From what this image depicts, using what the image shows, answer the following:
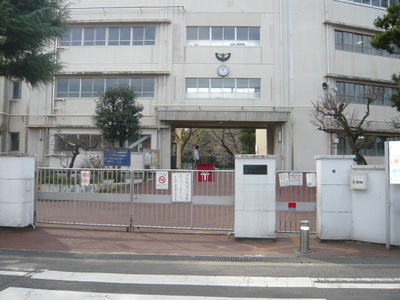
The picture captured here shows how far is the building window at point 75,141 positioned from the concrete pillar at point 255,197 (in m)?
14.7

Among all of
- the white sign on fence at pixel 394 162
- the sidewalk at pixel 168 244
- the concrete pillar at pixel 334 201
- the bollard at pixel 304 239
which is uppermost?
the white sign on fence at pixel 394 162

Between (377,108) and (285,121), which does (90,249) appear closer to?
(285,121)

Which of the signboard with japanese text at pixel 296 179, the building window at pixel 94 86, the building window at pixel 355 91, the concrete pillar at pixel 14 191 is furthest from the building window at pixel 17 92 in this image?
the signboard with japanese text at pixel 296 179

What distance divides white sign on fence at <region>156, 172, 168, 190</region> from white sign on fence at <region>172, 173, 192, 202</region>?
23 cm

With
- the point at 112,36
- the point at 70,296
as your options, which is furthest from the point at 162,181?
the point at 112,36

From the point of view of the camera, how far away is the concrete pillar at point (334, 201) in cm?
788

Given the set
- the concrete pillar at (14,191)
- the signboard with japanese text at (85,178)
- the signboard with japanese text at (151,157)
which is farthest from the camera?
the signboard with japanese text at (151,157)

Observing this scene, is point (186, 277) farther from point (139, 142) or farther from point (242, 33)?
point (242, 33)

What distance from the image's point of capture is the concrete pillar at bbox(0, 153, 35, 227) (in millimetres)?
8828

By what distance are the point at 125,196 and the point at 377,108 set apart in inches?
855

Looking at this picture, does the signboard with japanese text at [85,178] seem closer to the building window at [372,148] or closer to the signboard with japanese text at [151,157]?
the signboard with japanese text at [151,157]

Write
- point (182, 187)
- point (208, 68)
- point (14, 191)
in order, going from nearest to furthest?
point (182, 187), point (14, 191), point (208, 68)

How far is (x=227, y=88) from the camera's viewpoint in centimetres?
2380

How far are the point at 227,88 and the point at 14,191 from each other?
1710 cm
